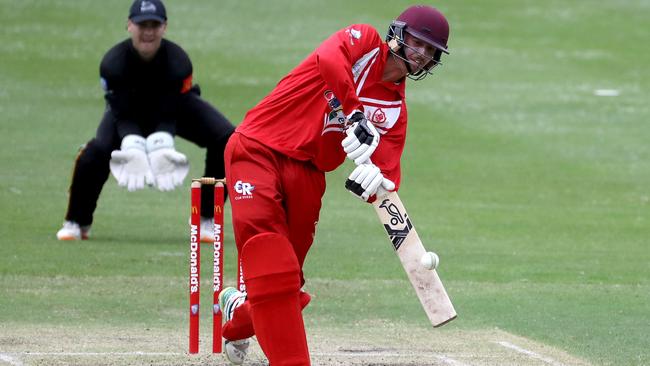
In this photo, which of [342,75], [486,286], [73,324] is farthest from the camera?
[486,286]

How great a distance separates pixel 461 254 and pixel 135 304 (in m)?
3.17

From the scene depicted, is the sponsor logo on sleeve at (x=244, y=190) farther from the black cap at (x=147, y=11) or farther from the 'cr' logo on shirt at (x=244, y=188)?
the black cap at (x=147, y=11)

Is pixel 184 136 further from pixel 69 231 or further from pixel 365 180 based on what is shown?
pixel 365 180

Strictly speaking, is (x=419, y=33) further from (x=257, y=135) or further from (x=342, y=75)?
(x=257, y=135)

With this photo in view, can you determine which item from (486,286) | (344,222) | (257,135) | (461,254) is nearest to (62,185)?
(344,222)

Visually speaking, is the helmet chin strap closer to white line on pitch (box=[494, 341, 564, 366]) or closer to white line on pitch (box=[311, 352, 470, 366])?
white line on pitch (box=[311, 352, 470, 366])

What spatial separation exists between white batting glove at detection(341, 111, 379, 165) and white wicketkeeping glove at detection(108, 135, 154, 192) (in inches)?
174

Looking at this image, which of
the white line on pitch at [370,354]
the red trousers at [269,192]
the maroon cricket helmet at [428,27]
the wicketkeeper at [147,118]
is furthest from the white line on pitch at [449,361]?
the wicketkeeper at [147,118]

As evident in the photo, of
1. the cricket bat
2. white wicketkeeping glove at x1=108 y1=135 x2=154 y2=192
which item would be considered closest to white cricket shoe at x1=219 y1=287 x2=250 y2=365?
the cricket bat

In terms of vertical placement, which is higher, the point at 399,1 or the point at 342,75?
the point at 342,75

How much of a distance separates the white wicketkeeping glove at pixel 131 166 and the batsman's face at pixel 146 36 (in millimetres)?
677

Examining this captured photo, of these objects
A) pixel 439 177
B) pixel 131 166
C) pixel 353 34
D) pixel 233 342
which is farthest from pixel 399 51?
pixel 439 177

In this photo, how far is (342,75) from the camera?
18.6 ft

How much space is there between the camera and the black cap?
9766 millimetres
